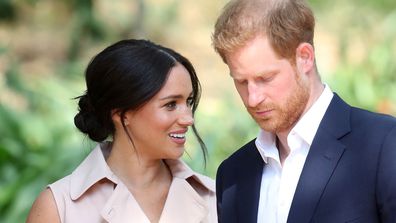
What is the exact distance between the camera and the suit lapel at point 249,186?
9.94 feet

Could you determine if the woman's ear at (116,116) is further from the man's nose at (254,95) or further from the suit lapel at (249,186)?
the man's nose at (254,95)

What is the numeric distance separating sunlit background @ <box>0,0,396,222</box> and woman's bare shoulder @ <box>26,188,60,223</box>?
95 centimetres

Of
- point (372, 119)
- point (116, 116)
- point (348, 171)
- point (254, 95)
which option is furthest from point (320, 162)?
point (116, 116)

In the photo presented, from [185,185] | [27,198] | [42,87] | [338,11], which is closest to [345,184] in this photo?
[185,185]

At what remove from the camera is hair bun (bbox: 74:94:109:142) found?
143 inches

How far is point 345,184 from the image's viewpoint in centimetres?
279

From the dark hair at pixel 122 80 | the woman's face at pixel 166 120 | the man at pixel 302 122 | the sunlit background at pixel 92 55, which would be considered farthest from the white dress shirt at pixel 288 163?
the sunlit background at pixel 92 55

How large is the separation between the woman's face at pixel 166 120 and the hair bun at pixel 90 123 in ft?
0.61

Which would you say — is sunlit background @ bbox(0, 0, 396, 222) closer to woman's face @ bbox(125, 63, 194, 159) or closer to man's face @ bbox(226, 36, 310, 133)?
woman's face @ bbox(125, 63, 194, 159)

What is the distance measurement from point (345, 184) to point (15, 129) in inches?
146

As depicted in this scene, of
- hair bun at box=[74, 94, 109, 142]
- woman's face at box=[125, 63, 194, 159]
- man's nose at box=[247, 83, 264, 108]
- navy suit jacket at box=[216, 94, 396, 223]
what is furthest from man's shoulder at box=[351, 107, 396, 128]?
hair bun at box=[74, 94, 109, 142]

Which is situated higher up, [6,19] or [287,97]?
[6,19]

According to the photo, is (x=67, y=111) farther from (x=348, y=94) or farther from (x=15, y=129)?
(x=348, y=94)

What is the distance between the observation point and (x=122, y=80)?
3.47 meters
